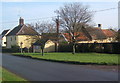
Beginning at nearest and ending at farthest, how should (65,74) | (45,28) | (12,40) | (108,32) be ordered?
1. (65,74)
2. (45,28)
3. (108,32)
4. (12,40)

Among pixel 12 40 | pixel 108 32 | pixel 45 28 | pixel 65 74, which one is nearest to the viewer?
pixel 65 74

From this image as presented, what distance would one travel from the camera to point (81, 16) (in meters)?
50.0

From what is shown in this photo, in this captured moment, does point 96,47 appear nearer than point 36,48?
Yes

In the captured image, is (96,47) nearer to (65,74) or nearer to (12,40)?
(65,74)

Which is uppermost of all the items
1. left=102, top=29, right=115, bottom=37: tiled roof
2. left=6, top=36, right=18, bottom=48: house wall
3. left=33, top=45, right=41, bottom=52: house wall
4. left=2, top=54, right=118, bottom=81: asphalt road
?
left=102, top=29, right=115, bottom=37: tiled roof

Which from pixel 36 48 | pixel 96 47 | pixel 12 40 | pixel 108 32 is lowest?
pixel 36 48

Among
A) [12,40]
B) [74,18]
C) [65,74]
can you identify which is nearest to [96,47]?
[74,18]

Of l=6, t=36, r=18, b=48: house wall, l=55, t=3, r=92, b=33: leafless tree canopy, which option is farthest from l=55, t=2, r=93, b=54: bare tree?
l=6, t=36, r=18, b=48: house wall

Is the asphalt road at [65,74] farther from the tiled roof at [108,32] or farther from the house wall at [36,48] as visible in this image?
the tiled roof at [108,32]

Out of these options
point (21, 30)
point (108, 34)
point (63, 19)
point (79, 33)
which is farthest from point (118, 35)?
point (21, 30)

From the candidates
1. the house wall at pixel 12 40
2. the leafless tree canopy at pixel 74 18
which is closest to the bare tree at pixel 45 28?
the leafless tree canopy at pixel 74 18

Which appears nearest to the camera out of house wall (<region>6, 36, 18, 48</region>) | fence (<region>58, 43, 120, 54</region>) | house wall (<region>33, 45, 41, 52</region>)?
fence (<region>58, 43, 120, 54</region>)

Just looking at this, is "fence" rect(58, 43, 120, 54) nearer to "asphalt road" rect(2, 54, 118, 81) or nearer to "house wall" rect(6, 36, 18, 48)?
"house wall" rect(6, 36, 18, 48)

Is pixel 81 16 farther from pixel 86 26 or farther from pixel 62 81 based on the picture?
pixel 62 81
